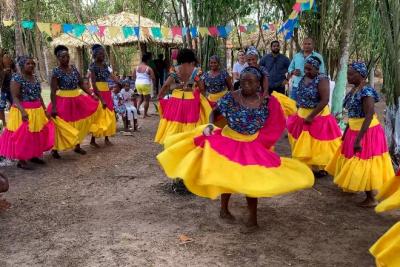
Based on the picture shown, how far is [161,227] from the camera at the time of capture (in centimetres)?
433

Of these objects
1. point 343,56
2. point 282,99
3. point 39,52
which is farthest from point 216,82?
point 39,52

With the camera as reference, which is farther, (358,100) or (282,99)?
(282,99)

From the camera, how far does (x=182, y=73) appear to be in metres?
5.20

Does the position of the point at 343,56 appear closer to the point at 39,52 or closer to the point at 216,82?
the point at 216,82

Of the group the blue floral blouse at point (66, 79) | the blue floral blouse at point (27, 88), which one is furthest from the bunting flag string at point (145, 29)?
the blue floral blouse at point (27, 88)

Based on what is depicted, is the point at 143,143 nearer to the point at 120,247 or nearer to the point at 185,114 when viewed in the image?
the point at 185,114

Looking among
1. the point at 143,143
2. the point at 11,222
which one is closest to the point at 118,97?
the point at 143,143

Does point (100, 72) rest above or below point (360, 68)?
below

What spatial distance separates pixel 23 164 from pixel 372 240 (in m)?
5.15

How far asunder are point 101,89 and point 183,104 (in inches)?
111

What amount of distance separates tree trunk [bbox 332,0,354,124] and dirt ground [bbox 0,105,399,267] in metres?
2.98

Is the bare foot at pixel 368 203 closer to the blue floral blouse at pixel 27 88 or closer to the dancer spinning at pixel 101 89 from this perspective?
the dancer spinning at pixel 101 89

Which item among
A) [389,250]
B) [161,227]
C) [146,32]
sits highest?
[146,32]

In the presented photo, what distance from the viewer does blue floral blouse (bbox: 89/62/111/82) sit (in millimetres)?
7449
